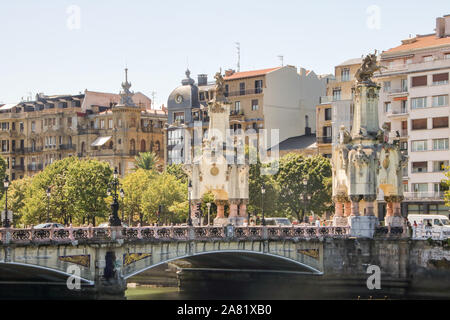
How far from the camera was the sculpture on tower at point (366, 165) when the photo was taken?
88125 millimetres

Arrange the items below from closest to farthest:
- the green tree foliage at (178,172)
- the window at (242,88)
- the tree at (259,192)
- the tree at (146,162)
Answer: the tree at (259,192) → the green tree foliage at (178,172) → the tree at (146,162) → the window at (242,88)

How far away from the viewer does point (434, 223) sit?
3807 inches

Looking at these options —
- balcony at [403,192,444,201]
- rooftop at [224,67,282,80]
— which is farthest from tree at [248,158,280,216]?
rooftop at [224,67,282,80]

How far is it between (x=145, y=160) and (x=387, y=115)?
36.9 metres

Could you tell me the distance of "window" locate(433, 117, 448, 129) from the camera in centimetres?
11209

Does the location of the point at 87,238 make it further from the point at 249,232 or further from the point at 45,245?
the point at 249,232

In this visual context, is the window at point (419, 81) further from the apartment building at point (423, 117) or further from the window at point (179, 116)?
the window at point (179, 116)

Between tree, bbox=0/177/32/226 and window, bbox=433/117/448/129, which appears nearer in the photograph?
window, bbox=433/117/448/129

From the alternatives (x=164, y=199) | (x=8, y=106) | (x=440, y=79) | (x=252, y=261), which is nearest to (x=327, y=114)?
(x=440, y=79)

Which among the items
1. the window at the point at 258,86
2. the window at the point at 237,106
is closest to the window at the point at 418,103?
the window at the point at 258,86

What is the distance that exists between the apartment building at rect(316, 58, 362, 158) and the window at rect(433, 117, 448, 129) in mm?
18142

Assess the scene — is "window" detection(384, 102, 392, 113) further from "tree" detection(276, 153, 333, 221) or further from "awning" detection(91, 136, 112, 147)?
"awning" detection(91, 136, 112, 147)

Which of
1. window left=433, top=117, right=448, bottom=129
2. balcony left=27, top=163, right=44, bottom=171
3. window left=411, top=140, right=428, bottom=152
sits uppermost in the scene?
window left=433, top=117, right=448, bottom=129
